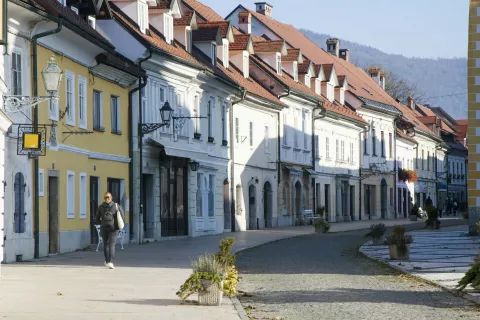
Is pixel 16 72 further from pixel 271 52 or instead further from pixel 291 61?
pixel 291 61

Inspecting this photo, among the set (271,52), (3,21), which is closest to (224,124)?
(271,52)

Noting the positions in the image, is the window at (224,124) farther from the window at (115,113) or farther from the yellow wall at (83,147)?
Answer: the window at (115,113)

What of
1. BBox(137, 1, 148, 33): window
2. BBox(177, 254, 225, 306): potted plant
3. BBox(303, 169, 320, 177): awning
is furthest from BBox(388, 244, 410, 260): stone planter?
BBox(303, 169, 320, 177): awning

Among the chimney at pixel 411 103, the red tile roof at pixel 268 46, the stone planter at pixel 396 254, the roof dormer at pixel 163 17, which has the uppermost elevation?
the chimney at pixel 411 103

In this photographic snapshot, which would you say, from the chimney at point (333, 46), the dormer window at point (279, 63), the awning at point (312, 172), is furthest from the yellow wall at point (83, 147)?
the chimney at point (333, 46)

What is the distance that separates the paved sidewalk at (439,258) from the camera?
20.6 m

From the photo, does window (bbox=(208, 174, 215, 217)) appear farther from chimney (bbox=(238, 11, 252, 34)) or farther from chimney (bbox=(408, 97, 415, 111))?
chimney (bbox=(408, 97, 415, 111))

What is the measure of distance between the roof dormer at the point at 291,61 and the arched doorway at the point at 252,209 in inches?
431

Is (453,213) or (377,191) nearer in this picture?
(377,191)

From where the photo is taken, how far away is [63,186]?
30562 millimetres

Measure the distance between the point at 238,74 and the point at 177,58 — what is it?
43.8 feet

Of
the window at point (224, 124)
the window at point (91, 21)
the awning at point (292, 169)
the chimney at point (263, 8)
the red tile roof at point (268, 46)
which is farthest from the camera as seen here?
the chimney at point (263, 8)

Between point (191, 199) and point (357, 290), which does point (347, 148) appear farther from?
point (357, 290)

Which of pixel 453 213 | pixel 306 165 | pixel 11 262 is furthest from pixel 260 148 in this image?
pixel 453 213
